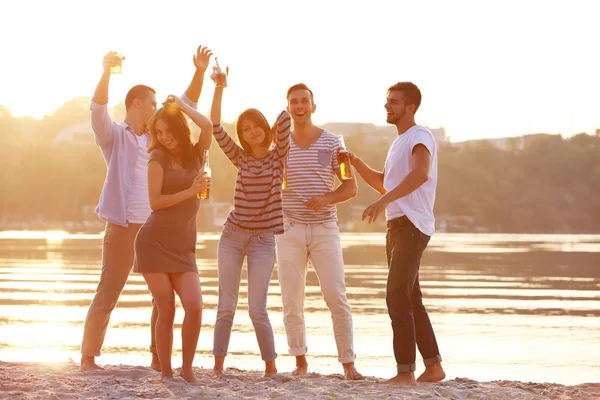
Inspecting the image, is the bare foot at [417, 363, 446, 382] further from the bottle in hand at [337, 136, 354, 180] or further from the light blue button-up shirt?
the light blue button-up shirt

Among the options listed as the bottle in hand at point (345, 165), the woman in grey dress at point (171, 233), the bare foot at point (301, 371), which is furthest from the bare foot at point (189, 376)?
the bottle in hand at point (345, 165)

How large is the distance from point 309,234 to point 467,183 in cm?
9226

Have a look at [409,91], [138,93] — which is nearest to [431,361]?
[409,91]

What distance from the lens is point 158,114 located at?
7520 mm

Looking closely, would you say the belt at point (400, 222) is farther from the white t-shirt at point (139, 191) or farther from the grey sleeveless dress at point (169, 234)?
the white t-shirt at point (139, 191)

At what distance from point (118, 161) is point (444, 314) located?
7.75m

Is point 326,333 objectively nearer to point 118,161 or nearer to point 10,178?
point 118,161

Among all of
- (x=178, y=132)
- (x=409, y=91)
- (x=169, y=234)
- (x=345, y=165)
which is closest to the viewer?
(x=169, y=234)

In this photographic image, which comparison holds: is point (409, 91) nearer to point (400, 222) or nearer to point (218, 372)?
point (400, 222)

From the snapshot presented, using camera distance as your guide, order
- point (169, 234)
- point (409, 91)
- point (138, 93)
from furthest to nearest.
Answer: point (138, 93) < point (409, 91) < point (169, 234)

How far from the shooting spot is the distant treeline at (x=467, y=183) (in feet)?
282

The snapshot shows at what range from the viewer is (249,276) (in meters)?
8.16

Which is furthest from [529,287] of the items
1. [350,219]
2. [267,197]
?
[350,219]

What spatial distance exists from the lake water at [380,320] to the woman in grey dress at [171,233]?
2.17 m
